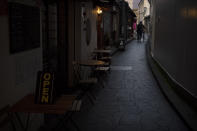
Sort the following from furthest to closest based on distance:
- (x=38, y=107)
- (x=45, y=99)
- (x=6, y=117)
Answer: (x=45, y=99)
(x=38, y=107)
(x=6, y=117)

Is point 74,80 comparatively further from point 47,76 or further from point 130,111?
point 47,76

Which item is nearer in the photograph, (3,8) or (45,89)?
(3,8)

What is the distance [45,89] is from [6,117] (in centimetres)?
75

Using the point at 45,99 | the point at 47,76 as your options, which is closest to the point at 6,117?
the point at 45,99

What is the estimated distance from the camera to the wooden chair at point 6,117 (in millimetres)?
4457

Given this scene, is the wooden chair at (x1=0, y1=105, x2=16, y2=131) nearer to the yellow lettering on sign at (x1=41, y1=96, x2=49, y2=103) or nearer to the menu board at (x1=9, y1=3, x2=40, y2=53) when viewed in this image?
the yellow lettering on sign at (x1=41, y1=96, x2=49, y2=103)

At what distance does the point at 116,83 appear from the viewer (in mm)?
11711

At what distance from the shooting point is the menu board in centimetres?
486

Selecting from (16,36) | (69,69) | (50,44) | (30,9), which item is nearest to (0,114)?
(16,36)

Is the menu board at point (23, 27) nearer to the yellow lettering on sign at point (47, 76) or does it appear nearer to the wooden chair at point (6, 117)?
the yellow lettering on sign at point (47, 76)

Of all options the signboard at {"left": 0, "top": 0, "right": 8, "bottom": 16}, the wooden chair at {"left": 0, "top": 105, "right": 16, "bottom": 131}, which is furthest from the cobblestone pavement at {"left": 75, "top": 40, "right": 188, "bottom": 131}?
the signboard at {"left": 0, "top": 0, "right": 8, "bottom": 16}

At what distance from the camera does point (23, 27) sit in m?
5.25

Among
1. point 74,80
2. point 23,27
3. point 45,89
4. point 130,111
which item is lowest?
point 130,111

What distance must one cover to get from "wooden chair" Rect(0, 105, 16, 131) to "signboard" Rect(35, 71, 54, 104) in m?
0.49
